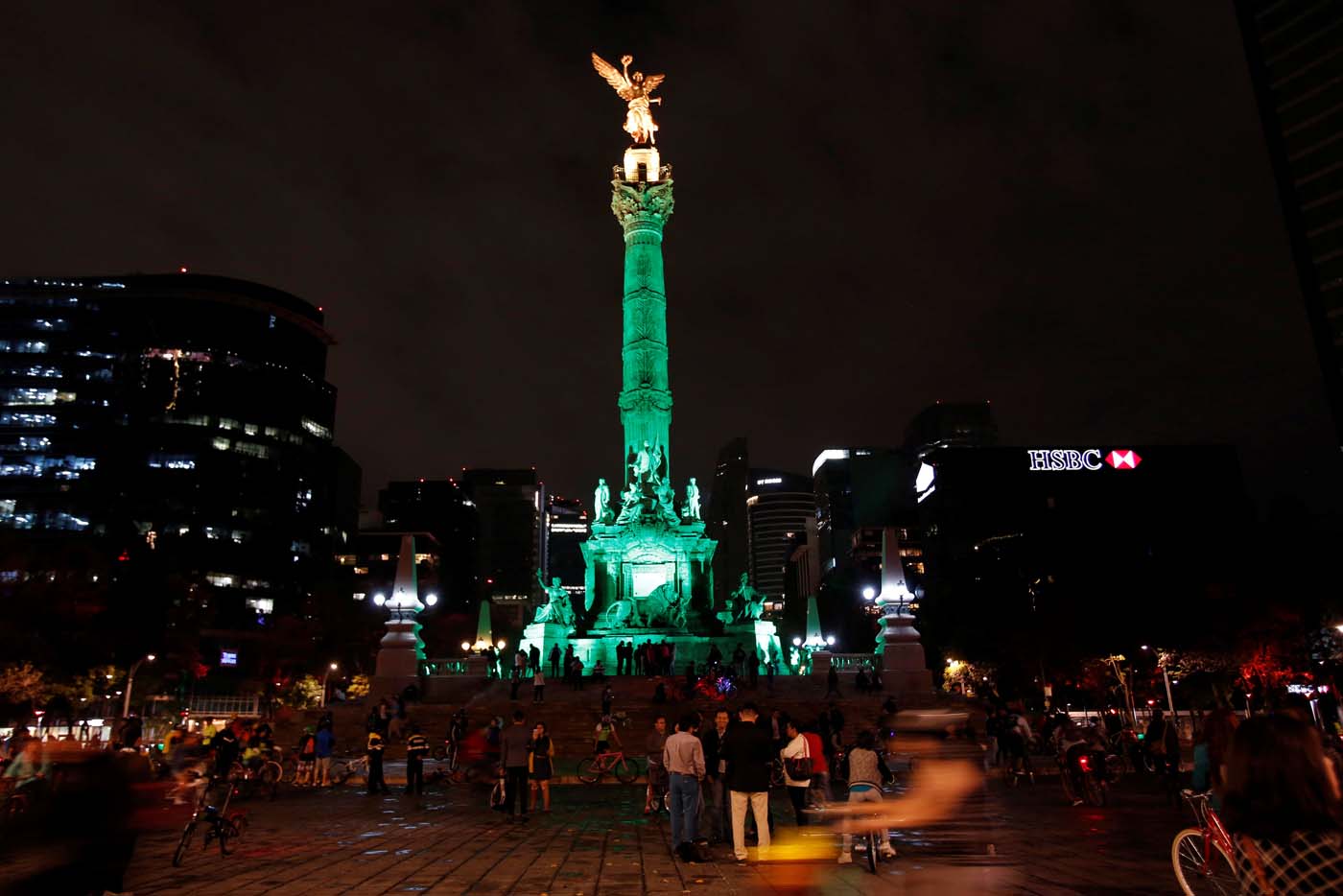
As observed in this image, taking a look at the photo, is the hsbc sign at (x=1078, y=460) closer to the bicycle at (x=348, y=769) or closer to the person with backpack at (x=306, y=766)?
the bicycle at (x=348, y=769)

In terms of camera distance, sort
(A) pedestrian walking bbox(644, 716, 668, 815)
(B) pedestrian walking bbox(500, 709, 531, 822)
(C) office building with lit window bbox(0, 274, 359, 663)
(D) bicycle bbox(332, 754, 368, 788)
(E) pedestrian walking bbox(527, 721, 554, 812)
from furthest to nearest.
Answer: (C) office building with lit window bbox(0, 274, 359, 663) < (D) bicycle bbox(332, 754, 368, 788) < (E) pedestrian walking bbox(527, 721, 554, 812) < (A) pedestrian walking bbox(644, 716, 668, 815) < (B) pedestrian walking bbox(500, 709, 531, 822)

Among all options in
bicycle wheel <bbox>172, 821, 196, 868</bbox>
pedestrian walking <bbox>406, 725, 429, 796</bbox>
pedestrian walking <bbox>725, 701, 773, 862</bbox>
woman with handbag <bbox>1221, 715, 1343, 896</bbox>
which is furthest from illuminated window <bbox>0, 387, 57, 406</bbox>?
woman with handbag <bbox>1221, 715, 1343, 896</bbox>

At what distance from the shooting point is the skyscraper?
77.9 m

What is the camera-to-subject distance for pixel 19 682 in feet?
126

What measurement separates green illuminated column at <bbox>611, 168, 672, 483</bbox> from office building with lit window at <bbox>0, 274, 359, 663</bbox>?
141ft

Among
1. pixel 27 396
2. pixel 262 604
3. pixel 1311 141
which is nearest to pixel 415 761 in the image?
pixel 262 604

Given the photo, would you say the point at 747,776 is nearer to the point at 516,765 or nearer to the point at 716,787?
the point at 716,787

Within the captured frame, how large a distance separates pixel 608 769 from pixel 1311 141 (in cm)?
8679

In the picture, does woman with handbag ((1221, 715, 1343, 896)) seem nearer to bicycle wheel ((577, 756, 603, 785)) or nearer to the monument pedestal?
bicycle wheel ((577, 756, 603, 785))

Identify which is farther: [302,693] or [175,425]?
[175,425]

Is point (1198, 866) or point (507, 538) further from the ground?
point (507, 538)

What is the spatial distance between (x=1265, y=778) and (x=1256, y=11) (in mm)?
100675

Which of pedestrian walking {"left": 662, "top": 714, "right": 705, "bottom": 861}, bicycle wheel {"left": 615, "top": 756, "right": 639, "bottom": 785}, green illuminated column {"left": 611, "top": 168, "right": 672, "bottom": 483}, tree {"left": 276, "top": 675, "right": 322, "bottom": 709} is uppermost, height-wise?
green illuminated column {"left": 611, "top": 168, "right": 672, "bottom": 483}

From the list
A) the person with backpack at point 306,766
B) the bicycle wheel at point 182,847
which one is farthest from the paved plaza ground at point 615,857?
the person with backpack at point 306,766
